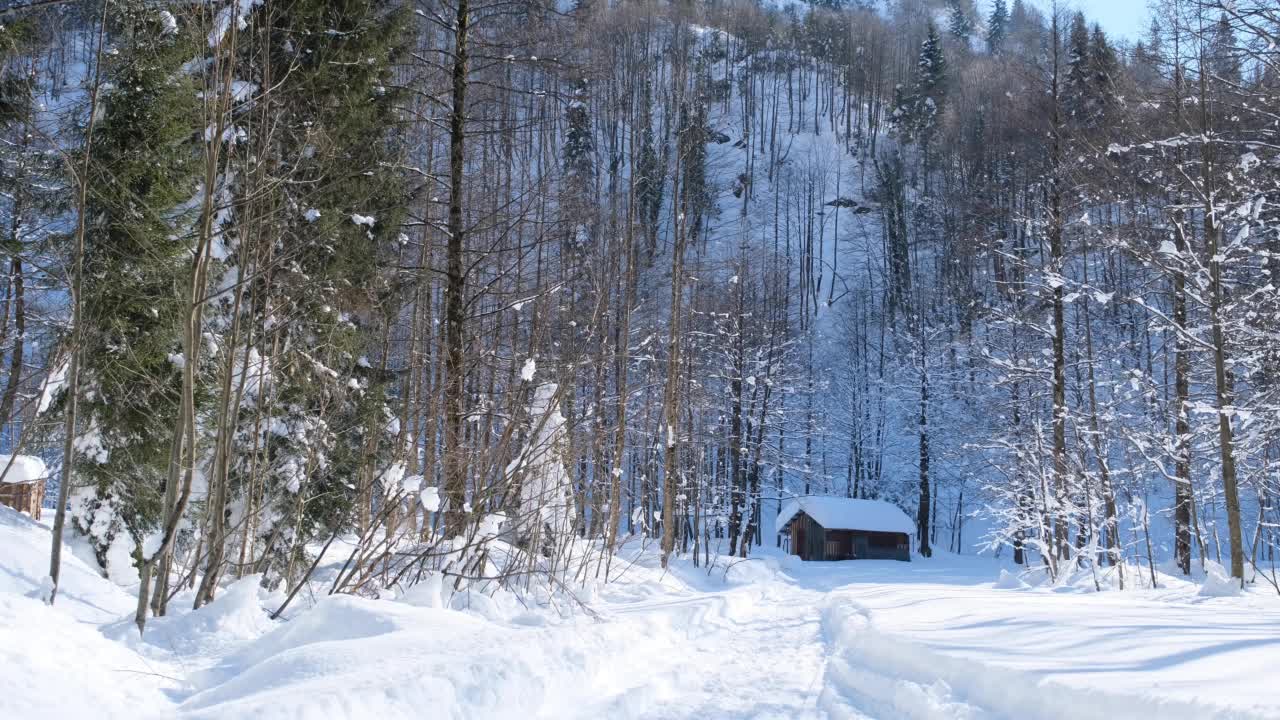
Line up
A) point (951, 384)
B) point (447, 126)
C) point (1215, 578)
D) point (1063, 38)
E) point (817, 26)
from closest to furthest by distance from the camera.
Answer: point (447, 126)
point (1215, 578)
point (1063, 38)
point (951, 384)
point (817, 26)

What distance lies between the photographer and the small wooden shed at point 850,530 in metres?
37.2

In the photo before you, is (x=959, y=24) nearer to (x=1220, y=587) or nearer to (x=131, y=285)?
(x=1220, y=587)

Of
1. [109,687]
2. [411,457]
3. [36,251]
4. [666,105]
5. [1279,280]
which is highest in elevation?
[666,105]

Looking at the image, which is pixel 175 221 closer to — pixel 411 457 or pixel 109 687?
pixel 411 457

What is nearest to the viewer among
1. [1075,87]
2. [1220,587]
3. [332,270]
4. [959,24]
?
[332,270]

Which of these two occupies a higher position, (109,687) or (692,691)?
(109,687)

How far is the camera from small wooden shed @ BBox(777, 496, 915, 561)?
122 feet

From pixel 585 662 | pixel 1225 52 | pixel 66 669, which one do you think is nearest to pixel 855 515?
pixel 1225 52

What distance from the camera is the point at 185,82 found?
8.12 meters

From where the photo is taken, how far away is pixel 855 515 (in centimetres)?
3747

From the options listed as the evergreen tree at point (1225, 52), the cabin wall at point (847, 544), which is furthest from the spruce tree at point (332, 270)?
the cabin wall at point (847, 544)

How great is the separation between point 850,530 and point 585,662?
33.5 m

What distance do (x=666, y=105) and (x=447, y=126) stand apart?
1097 cm

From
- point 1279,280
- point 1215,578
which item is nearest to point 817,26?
point 1279,280
